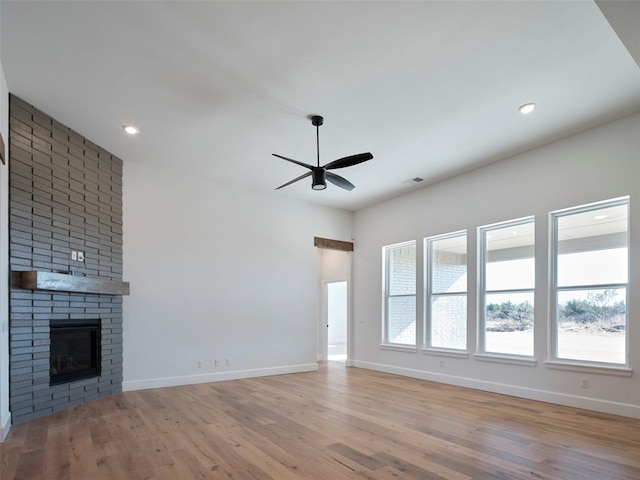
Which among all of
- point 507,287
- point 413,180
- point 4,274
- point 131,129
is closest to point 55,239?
point 4,274

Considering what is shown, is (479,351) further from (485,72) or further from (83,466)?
(83,466)

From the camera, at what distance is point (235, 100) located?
4.13 metres

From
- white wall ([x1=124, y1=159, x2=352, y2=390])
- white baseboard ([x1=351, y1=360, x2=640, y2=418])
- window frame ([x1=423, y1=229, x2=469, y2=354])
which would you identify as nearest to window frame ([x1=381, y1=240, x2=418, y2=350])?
window frame ([x1=423, y1=229, x2=469, y2=354])

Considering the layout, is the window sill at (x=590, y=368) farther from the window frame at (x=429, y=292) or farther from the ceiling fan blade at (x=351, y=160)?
the ceiling fan blade at (x=351, y=160)

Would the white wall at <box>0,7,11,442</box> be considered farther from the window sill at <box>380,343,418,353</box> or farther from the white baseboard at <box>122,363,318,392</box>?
the window sill at <box>380,343,418,353</box>

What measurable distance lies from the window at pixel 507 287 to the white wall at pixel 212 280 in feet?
10.6

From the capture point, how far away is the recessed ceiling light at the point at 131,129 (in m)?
4.78

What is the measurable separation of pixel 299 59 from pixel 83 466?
3676mm

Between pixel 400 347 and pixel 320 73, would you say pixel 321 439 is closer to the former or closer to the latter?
pixel 320 73

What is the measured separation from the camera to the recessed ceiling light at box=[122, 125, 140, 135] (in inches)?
188

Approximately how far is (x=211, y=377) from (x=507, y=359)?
4476 millimetres

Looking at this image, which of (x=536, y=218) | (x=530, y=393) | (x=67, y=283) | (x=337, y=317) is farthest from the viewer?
(x=337, y=317)

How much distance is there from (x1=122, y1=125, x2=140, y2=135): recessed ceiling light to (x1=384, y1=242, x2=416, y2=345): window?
4.87 meters

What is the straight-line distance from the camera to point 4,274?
12.6 ft
